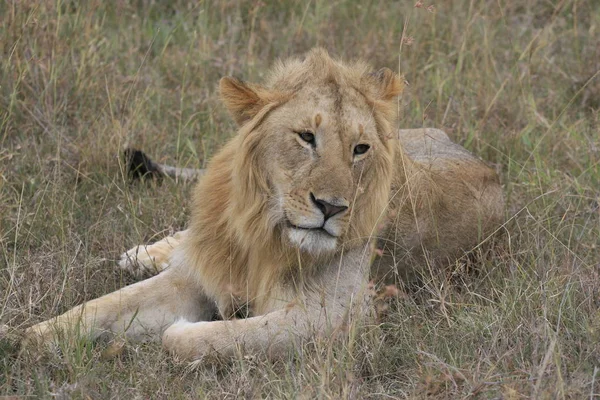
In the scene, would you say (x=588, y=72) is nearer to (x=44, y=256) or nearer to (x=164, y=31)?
(x=164, y=31)

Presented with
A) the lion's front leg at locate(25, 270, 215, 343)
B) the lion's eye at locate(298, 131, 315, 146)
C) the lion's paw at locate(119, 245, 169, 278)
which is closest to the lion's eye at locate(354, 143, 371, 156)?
the lion's eye at locate(298, 131, 315, 146)

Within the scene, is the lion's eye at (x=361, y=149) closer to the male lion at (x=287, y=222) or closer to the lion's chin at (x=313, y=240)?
the male lion at (x=287, y=222)

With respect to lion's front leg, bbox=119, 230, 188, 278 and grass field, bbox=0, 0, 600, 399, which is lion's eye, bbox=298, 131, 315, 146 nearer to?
grass field, bbox=0, 0, 600, 399

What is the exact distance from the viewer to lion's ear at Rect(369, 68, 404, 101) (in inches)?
142

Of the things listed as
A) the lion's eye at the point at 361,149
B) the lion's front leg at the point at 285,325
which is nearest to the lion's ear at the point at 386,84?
the lion's eye at the point at 361,149

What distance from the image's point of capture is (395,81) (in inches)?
143

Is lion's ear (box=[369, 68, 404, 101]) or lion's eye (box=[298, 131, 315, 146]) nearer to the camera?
lion's eye (box=[298, 131, 315, 146])

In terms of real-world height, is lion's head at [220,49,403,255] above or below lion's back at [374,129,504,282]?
above

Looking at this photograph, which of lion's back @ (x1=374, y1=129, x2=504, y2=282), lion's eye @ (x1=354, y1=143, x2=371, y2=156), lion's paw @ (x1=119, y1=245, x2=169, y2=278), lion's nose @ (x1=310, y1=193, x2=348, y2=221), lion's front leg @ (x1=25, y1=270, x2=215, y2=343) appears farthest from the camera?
lion's paw @ (x1=119, y1=245, x2=169, y2=278)

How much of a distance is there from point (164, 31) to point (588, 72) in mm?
2461

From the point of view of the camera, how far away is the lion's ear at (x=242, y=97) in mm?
3422

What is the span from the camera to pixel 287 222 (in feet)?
11.0

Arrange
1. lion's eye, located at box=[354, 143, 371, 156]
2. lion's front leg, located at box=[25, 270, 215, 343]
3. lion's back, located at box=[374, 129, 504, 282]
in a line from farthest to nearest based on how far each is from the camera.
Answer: lion's back, located at box=[374, 129, 504, 282] < lion's front leg, located at box=[25, 270, 215, 343] < lion's eye, located at box=[354, 143, 371, 156]

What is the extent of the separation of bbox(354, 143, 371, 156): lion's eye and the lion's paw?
3.62 feet
